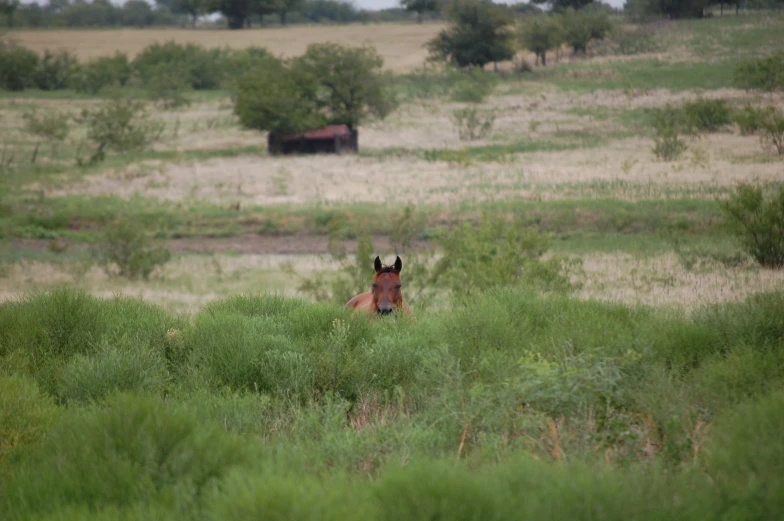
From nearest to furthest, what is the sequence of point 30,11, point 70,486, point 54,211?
point 70,486 → point 54,211 → point 30,11

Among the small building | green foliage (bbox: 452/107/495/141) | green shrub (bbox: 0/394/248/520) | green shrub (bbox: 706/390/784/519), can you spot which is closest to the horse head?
green shrub (bbox: 0/394/248/520)

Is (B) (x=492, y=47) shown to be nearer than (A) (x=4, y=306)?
No

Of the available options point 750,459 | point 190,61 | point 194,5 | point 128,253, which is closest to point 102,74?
point 190,61

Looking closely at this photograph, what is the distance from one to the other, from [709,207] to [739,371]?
1529 cm

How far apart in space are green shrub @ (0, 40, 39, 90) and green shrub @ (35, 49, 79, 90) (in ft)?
5.18

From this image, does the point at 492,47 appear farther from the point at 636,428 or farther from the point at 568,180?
the point at 636,428

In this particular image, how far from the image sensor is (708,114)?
22984mm

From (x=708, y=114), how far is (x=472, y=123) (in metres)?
29.3

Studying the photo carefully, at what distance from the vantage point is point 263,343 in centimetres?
887

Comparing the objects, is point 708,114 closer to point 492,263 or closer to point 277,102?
point 492,263

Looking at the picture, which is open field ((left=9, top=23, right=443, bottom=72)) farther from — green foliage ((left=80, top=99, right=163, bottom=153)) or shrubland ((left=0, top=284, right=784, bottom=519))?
shrubland ((left=0, top=284, right=784, bottom=519))

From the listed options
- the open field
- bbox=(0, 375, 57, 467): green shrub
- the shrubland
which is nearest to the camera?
the shrubland

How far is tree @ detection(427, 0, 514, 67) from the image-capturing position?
71688mm

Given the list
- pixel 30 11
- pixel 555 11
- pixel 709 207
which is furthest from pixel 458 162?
pixel 30 11
